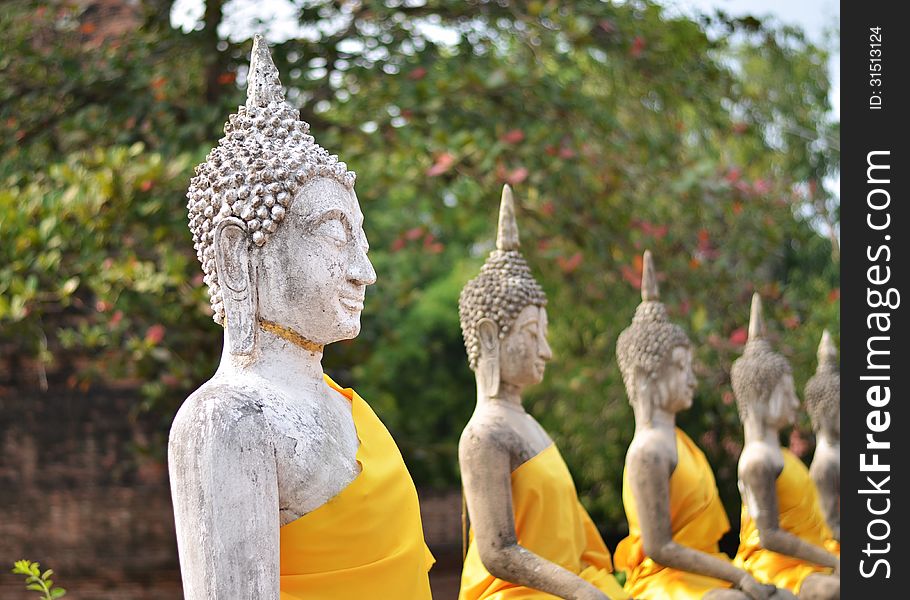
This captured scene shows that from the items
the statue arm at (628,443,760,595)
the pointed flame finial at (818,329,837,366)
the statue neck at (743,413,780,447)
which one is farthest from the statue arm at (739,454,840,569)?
the pointed flame finial at (818,329,837,366)

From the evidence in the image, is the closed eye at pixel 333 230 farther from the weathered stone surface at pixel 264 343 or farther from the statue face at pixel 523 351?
the statue face at pixel 523 351

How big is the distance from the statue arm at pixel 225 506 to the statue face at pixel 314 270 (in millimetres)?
331

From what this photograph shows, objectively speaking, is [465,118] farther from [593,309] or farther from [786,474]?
[786,474]

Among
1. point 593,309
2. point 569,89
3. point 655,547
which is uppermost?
point 569,89

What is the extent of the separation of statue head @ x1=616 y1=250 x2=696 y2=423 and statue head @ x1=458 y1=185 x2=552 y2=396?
3.22 ft

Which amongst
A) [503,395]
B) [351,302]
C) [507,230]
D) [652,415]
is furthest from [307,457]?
[652,415]

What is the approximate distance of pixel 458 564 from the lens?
12.1m

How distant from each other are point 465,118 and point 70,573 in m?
5.39

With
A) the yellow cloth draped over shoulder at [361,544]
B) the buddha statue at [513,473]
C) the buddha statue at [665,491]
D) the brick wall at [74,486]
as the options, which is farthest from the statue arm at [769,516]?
the brick wall at [74,486]

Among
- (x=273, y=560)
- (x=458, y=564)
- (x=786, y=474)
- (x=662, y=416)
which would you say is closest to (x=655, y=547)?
(x=662, y=416)

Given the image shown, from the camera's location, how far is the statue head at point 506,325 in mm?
4508

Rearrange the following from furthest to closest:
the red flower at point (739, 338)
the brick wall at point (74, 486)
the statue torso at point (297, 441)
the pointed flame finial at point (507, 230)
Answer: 1. the brick wall at point (74, 486)
2. the red flower at point (739, 338)
3. the pointed flame finial at point (507, 230)
4. the statue torso at point (297, 441)

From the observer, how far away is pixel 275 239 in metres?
3.02

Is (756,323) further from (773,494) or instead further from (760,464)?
(773,494)
